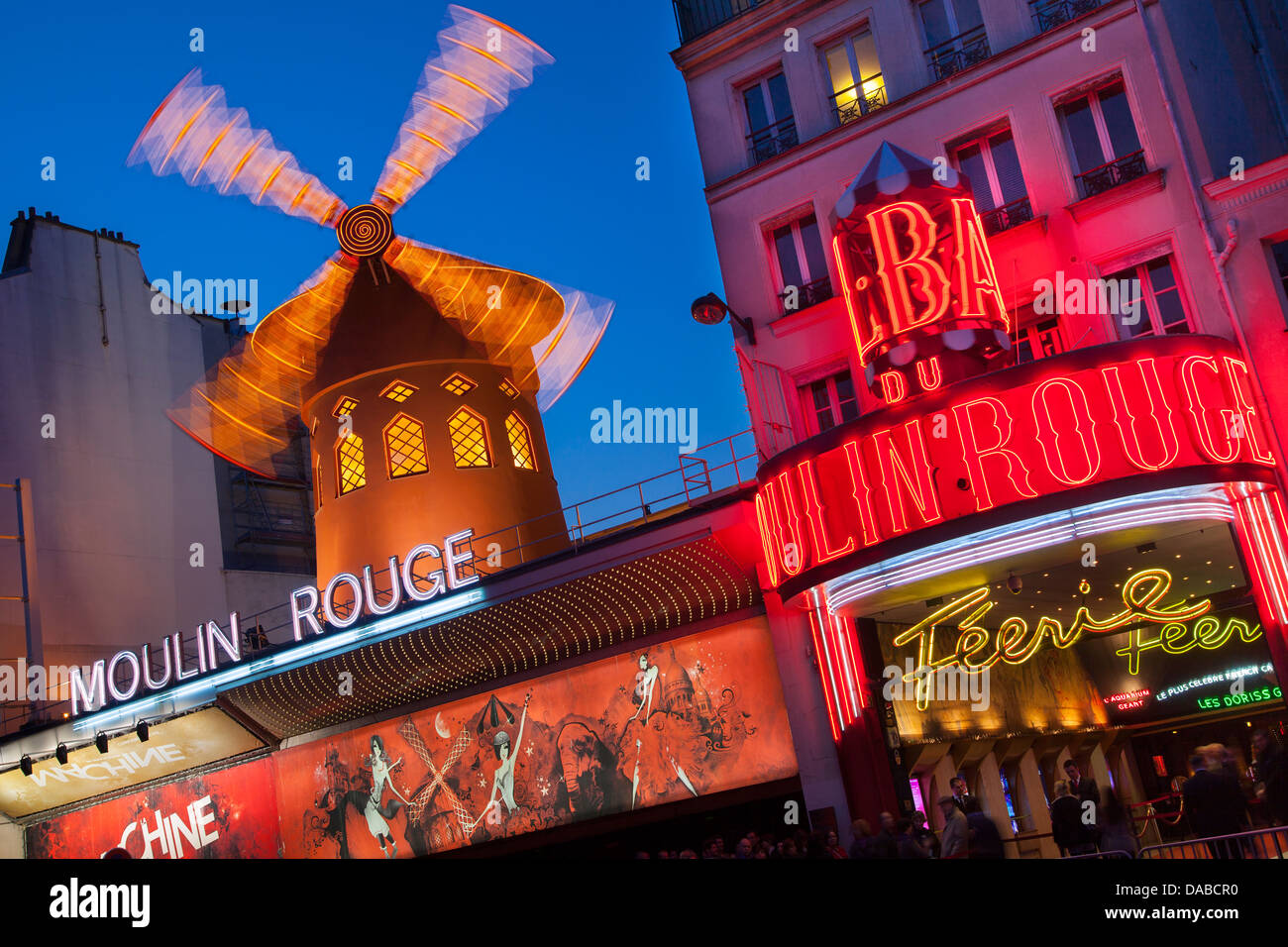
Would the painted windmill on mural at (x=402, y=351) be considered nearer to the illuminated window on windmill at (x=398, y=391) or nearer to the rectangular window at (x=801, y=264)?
the illuminated window on windmill at (x=398, y=391)

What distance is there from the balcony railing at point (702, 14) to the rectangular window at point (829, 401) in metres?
4.56

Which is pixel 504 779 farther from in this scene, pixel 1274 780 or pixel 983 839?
pixel 1274 780

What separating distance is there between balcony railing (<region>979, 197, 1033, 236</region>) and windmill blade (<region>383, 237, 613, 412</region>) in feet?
27.5

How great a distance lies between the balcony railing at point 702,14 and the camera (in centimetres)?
1343

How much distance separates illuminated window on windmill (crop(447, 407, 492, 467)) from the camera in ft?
55.1

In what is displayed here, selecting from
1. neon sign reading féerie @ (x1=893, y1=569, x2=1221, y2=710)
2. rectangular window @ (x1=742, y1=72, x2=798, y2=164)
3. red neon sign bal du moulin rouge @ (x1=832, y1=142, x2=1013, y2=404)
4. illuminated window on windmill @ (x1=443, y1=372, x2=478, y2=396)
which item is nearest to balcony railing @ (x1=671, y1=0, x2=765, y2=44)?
rectangular window @ (x1=742, y1=72, x2=798, y2=164)

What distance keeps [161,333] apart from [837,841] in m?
18.8

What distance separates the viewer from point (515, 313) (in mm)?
18062

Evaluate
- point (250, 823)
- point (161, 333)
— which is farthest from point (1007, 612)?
point (161, 333)

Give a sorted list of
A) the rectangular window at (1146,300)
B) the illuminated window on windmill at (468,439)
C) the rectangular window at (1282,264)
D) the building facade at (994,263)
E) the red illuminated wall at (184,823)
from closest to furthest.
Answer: the building facade at (994,263)
the rectangular window at (1282,264)
the rectangular window at (1146,300)
the red illuminated wall at (184,823)
the illuminated window on windmill at (468,439)

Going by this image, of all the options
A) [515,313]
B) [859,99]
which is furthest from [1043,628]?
[515,313]

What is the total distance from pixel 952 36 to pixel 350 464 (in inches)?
399

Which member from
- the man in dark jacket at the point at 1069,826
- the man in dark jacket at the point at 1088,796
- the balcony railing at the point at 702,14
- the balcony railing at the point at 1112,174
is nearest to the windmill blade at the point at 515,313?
the balcony railing at the point at 702,14

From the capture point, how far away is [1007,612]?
14016 mm
